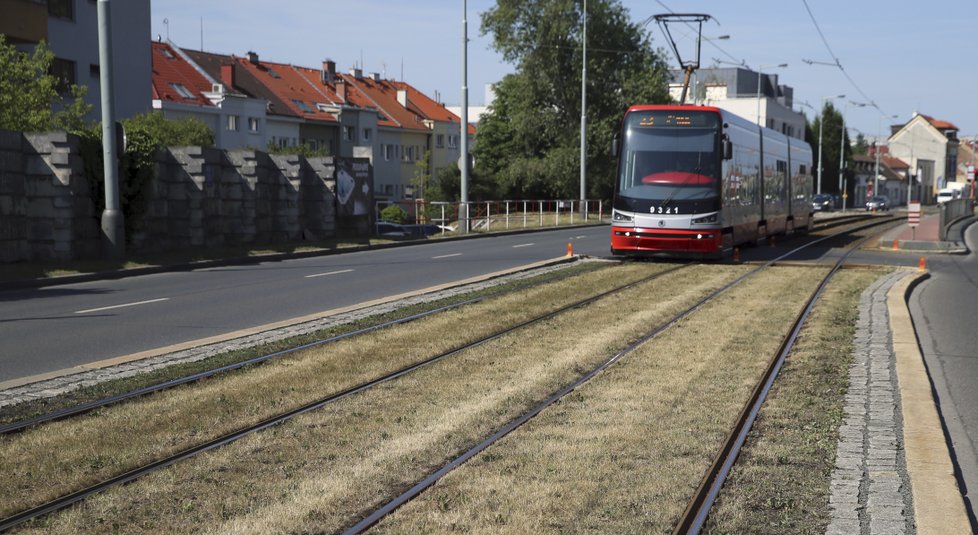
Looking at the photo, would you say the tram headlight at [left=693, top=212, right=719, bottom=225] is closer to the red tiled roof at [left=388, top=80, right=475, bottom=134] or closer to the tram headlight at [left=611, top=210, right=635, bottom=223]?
the tram headlight at [left=611, top=210, right=635, bottom=223]

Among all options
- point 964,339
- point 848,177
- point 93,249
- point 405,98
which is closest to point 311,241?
point 93,249

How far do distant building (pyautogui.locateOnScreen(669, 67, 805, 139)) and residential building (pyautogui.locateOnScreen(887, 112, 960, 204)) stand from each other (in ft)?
148

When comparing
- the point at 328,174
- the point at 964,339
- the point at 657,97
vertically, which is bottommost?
the point at 964,339

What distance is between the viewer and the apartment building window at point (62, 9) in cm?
4266

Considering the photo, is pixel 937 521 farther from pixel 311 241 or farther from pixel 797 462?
pixel 311 241

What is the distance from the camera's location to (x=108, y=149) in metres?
21.2

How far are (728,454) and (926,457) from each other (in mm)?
1246

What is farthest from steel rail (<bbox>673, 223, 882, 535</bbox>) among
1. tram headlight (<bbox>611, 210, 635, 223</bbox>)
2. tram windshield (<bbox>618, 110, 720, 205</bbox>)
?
tram headlight (<bbox>611, 210, 635, 223</bbox>)

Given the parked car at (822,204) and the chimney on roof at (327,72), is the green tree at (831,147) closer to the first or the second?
the parked car at (822,204)

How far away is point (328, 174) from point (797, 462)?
25.1m

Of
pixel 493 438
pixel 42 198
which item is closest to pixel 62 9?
pixel 42 198

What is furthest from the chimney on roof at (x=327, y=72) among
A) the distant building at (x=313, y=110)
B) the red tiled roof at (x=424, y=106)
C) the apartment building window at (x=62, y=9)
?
the apartment building window at (x=62, y=9)

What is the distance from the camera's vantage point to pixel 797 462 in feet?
22.2

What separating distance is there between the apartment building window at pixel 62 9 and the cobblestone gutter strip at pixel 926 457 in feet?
131
